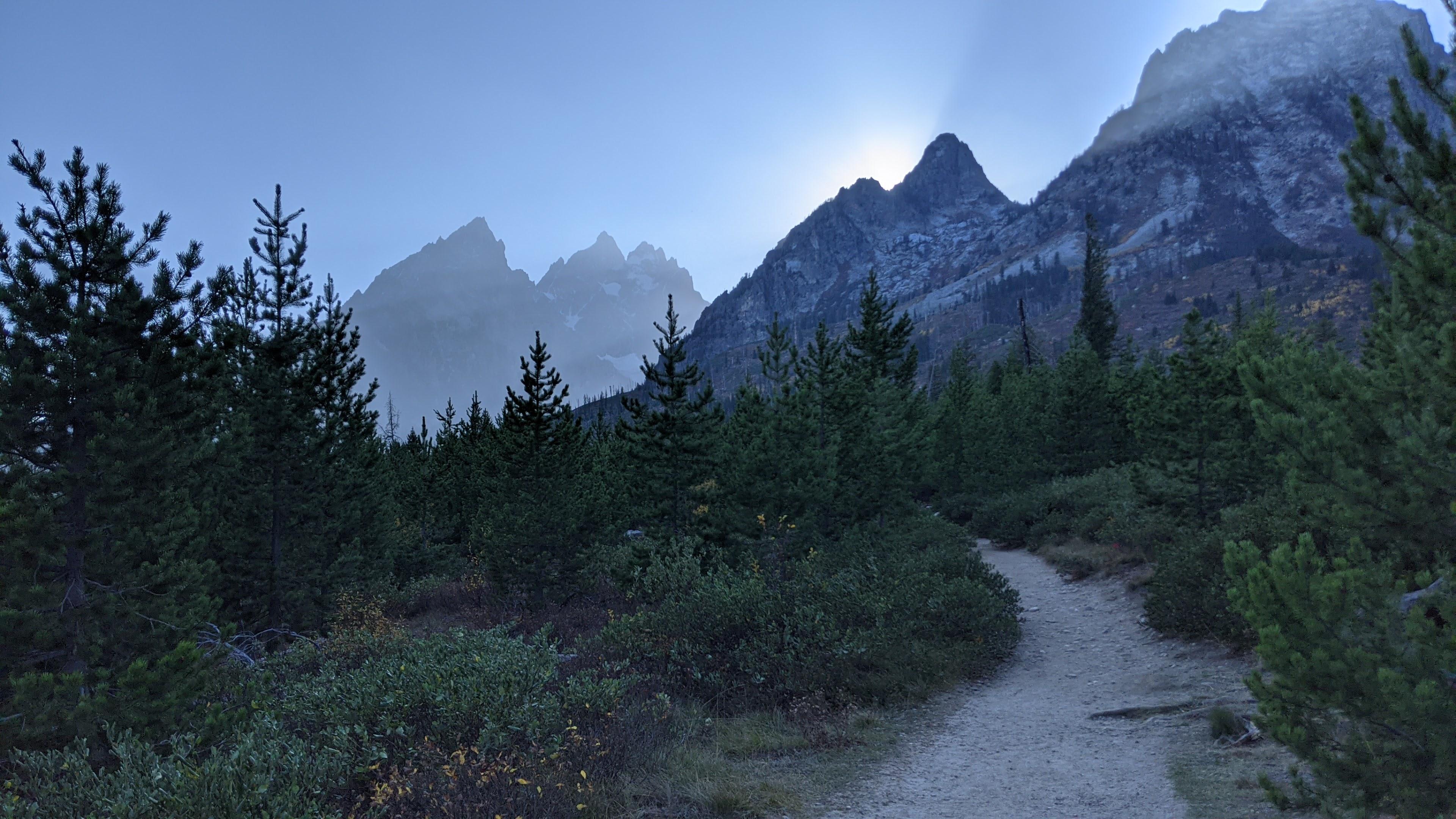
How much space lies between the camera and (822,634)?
32.7 feet

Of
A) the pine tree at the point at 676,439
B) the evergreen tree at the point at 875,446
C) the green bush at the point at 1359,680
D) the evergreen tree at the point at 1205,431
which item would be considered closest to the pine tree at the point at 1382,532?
the green bush at the point at 1359,680

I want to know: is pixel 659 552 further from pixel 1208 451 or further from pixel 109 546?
pixel 1208 451

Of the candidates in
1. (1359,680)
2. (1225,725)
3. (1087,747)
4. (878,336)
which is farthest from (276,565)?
(878,336)

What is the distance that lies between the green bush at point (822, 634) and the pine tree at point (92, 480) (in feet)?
19.2

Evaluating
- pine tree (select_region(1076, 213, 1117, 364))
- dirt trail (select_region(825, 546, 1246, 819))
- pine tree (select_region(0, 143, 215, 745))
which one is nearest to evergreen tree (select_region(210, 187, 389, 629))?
pine tree (select_region(0, 143, 215, 745))

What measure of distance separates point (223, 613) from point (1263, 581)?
18772 millimetres

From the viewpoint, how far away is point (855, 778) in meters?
6.84

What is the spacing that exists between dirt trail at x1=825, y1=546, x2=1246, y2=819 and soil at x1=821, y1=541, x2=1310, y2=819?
0.06 feet

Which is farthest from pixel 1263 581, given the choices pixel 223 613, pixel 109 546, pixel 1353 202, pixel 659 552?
pixel 223 613

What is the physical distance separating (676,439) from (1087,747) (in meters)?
12.5

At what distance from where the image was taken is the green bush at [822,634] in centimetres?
931

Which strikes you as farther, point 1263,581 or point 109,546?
point 109,546

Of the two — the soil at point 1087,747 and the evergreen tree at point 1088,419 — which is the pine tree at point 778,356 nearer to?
the soil at point 1087,747

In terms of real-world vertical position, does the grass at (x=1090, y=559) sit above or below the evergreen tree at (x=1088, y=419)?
below
